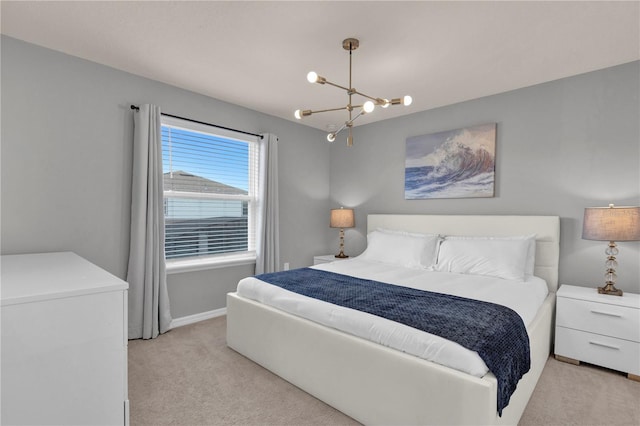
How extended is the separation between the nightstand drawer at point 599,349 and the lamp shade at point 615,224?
2.44 ft

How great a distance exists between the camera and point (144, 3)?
1.89 meters

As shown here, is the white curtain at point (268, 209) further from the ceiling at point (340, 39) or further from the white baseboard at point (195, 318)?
the ceiling at point (340, 39)

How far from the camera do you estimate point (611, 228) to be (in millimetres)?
2369

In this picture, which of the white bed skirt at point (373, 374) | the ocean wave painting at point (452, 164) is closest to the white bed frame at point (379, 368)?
the white bed skirt at point (373, 374)

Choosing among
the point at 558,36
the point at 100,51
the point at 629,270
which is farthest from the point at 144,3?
the point at 629,270

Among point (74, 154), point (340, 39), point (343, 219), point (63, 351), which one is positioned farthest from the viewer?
point (343, 219)

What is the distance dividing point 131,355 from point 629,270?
4.12m

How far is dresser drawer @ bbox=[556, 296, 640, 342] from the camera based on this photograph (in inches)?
88.0

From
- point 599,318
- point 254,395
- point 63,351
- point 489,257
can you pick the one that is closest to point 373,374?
point 254,395

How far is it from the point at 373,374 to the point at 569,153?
2.70 meters

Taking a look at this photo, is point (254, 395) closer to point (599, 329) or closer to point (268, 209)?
point (268, 209)

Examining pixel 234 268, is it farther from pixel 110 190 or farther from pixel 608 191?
pixel 608 191

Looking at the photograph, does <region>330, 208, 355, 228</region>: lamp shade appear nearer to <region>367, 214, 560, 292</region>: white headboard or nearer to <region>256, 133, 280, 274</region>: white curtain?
<region>367, 214, 560, 292</region>: white headboard

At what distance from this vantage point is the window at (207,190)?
3254 mm
